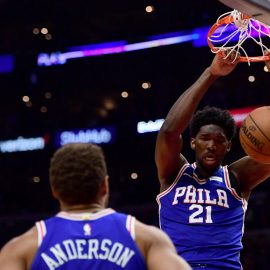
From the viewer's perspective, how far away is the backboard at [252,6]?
4328 millimetres

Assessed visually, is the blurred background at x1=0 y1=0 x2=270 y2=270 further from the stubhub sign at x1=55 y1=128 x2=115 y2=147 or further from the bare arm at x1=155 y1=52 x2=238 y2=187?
the bare arm at x1=155 y1=52 x2=238 y2=187

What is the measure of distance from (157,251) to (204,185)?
203 cm

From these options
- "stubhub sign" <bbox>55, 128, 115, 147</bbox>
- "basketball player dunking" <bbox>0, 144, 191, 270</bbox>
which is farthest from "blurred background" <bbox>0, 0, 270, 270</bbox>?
"basketball player dunking" <bbox>0, 144, 191, 270</bbox>

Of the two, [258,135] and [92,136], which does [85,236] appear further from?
[92,136]

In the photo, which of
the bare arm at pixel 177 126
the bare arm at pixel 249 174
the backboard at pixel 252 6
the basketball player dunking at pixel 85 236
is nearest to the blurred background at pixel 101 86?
the bare arm at pixel 249 174

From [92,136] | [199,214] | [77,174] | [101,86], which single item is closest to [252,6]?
[199,214]

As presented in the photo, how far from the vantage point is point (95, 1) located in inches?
642

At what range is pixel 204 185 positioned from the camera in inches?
189

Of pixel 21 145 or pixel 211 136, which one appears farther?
pixel 21 145

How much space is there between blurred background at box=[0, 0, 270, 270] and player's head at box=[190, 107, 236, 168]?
9.64m

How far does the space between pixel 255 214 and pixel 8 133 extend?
568 centimetres

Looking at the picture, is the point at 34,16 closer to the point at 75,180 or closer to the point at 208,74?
the point at 208,74

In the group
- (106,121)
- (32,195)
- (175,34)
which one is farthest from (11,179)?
(175,34)

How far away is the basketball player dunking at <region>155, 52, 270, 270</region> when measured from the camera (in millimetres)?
4660
